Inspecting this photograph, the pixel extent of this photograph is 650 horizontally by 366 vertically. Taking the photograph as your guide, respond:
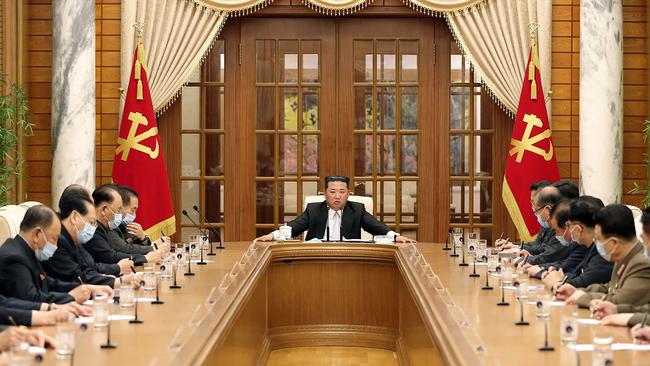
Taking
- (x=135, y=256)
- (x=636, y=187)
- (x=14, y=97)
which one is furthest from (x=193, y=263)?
(x=636, y=187)

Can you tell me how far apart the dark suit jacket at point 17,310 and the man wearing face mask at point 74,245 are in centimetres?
133

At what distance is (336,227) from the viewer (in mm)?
9172

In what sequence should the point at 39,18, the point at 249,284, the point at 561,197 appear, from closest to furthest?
the point at 249,284 → the point at 561,197 → the point at 39,18

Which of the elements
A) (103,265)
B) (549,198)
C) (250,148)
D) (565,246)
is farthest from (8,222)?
(250,148)

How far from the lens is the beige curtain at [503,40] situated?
10047 mm

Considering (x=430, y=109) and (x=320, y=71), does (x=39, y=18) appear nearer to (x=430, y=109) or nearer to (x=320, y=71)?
(x=320, y=71)

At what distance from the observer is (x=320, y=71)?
10.3m

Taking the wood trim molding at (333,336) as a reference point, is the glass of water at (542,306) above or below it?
above

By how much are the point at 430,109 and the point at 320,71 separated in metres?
1.09

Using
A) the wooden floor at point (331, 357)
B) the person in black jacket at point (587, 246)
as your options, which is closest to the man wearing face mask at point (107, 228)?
the wooden floor at point (331, 357)

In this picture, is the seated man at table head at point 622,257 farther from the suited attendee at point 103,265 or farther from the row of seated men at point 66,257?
the suited attendee at point 103,265

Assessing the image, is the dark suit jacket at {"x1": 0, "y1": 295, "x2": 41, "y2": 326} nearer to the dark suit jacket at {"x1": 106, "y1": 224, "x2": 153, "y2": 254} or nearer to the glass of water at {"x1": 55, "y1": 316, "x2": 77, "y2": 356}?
the glass of water at {"x1": 55, "y1": 316, "x2": 77, "y2": 356}

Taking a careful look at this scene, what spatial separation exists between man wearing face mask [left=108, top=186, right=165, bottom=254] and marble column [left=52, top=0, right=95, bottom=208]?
61.9 inches

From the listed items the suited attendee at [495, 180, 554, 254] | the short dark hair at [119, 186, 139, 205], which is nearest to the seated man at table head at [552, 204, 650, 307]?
the suited attendee at [495, 180, 554, 254]
